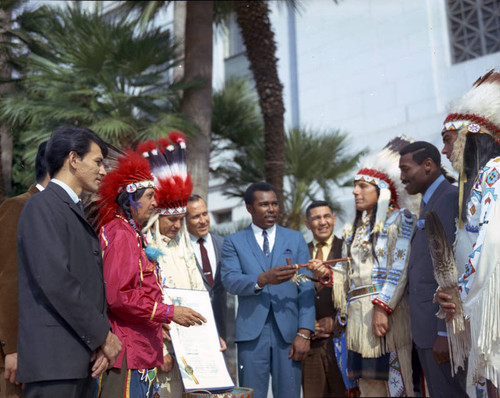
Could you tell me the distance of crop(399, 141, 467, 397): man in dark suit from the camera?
3646 millimetres

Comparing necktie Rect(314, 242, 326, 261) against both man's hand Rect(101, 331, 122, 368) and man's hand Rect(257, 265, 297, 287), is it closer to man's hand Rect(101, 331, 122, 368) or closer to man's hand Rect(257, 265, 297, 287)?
man's hand Rect(257, 265, 297, 287)

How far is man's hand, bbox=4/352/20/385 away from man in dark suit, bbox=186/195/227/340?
2.32 meters

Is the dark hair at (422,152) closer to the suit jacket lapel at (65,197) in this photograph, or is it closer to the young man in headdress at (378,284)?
the young man in headdress at (378,284)

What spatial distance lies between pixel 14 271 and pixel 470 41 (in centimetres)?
955

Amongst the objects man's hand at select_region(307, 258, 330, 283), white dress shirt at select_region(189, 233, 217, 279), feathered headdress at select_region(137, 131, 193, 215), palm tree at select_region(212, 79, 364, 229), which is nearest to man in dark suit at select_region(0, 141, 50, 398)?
feathered headdress at select_region(137, 131, 193, 215)

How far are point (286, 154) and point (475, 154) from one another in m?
5.90

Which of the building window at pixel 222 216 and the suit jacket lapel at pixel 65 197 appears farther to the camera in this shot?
the building window at pixel 222 216

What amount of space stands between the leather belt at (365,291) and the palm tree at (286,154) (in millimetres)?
4322

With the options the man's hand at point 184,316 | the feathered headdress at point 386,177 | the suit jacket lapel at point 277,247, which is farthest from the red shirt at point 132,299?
the feathered headdress at point 386,177

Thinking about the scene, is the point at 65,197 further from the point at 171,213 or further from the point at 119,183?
the point at 171,213

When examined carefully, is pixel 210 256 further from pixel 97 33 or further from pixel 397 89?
pixel 397 89

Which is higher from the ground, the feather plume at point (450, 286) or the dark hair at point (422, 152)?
the dark hair at point (422, 152)

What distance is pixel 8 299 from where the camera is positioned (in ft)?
9.12

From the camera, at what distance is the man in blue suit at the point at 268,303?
4188mm
